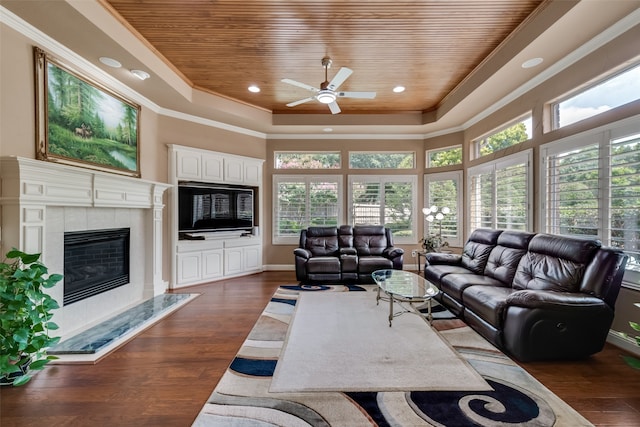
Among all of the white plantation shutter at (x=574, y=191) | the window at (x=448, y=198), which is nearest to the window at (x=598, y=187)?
the white plantation shutter at (x=574, y=191)

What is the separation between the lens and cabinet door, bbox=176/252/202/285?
15.3 ft

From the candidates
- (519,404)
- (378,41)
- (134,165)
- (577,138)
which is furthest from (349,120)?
(519,404)

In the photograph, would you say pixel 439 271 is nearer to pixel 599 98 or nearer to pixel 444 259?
pixel 444 259

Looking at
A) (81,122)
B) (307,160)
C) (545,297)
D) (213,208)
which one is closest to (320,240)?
(307,160)

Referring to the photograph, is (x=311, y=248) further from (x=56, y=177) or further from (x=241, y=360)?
(x=56, y=177)

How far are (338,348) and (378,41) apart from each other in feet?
11.2

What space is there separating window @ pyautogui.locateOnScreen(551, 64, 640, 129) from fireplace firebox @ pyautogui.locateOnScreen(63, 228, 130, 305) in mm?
5874

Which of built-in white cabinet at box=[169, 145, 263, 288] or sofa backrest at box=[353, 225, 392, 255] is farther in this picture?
sofa backrest at box=[353, 225, 392, 255]

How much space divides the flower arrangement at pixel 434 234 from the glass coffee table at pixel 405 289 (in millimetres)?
1471

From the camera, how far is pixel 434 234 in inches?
227

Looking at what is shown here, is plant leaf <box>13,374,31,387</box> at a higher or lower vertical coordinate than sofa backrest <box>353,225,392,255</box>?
lower

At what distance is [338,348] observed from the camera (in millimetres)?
2514

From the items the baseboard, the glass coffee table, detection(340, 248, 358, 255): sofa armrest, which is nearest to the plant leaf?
the glass coffee table

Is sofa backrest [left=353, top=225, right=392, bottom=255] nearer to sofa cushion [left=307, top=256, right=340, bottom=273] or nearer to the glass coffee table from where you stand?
sofa cushion [left=307, top=256, right=340, bottom=273]
